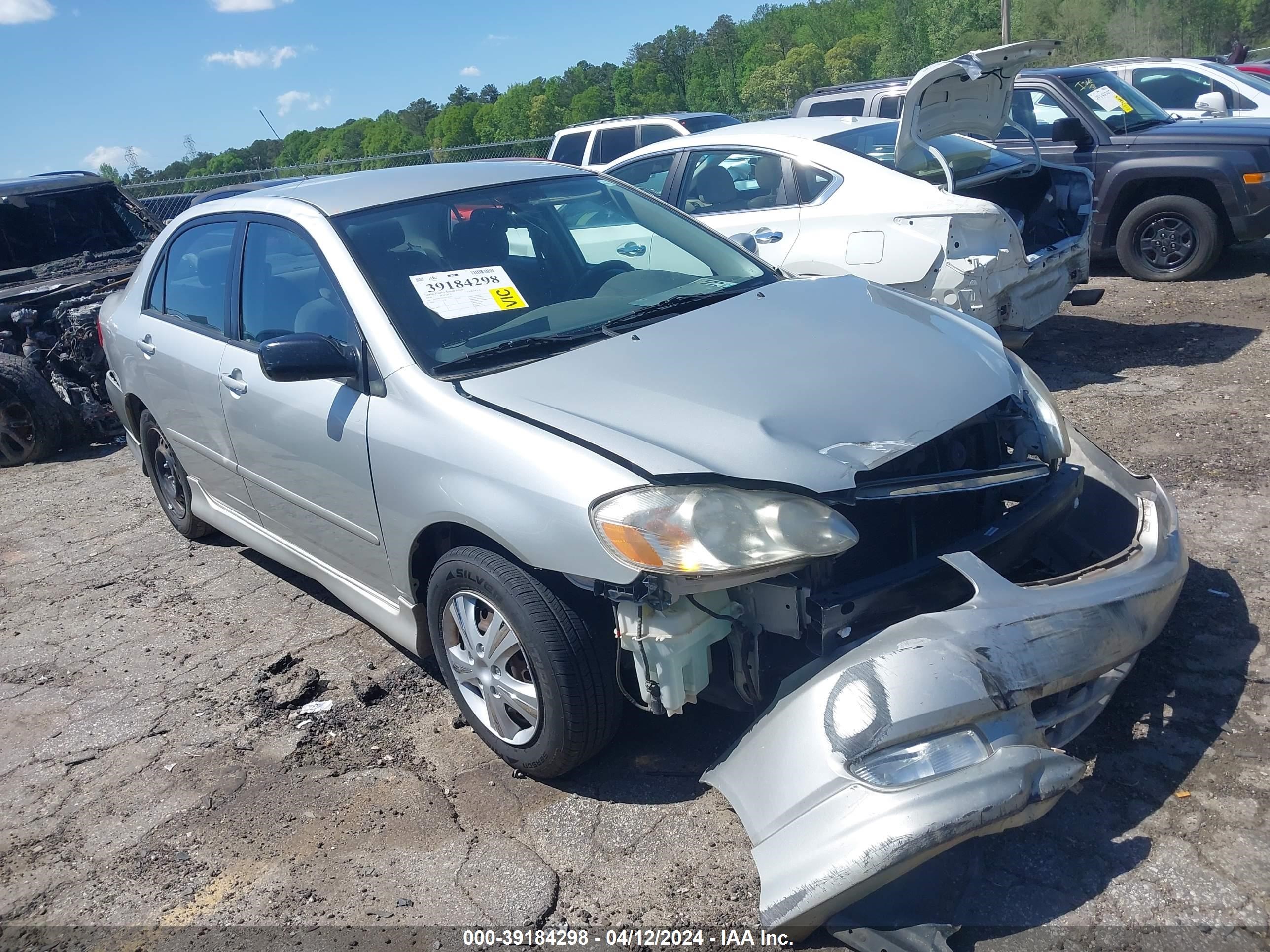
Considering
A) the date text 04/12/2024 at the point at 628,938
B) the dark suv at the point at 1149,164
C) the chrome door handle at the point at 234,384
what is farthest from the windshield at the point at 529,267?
the dark suv at the point at 1149,164

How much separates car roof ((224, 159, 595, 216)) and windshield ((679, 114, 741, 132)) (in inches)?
347

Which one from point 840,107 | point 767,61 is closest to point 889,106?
point 840,107

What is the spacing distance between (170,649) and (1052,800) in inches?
143

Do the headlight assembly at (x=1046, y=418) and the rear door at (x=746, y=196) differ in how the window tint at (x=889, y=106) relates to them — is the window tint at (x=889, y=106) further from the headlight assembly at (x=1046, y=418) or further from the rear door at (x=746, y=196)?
the headlight assembly at (x=1046, y=418)

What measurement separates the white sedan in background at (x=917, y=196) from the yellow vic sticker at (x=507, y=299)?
9.00 feet

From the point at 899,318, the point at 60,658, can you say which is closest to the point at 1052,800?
the point at 899,318

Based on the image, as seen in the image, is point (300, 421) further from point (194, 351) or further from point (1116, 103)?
point (1116, 103)

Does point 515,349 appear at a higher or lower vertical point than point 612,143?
lower

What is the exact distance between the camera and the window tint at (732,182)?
6.57m

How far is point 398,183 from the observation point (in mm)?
3924

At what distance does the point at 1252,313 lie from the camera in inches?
290

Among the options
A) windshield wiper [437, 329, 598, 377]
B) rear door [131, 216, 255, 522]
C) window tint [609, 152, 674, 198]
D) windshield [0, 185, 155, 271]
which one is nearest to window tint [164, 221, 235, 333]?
rear door [131, 216, 255, 522]

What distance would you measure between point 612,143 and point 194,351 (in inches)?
380

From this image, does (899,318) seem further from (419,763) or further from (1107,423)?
(1107,423)
